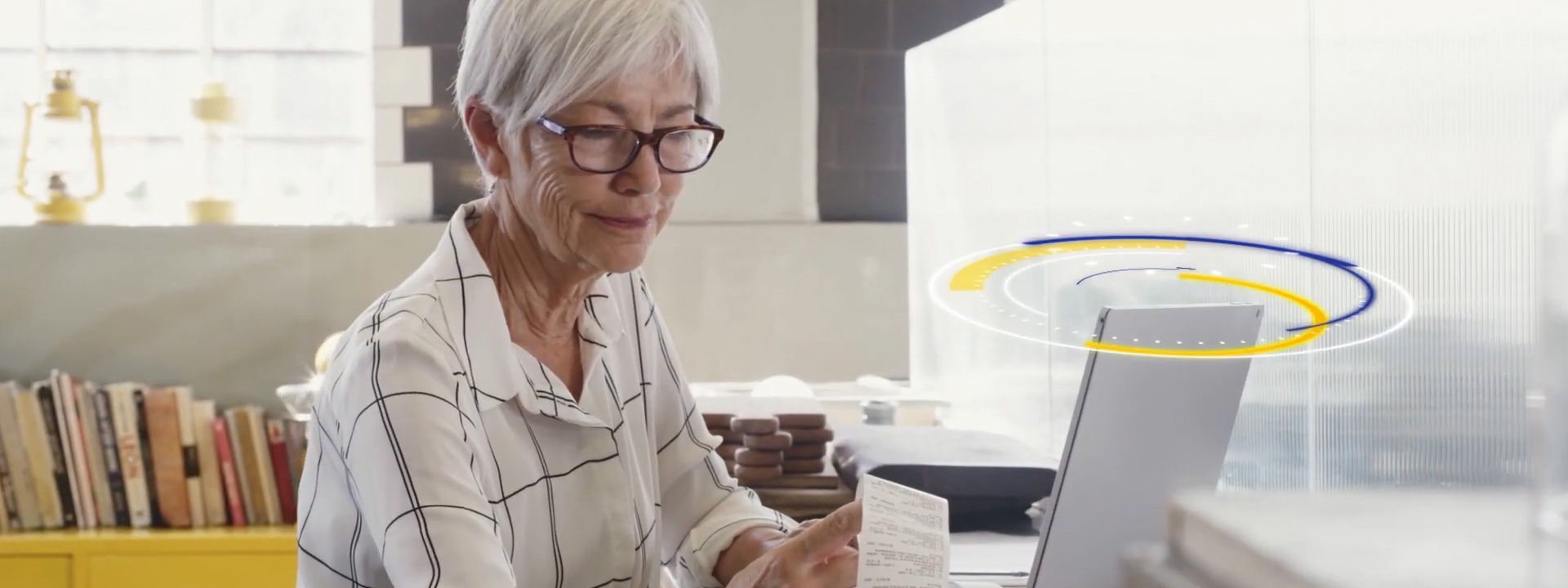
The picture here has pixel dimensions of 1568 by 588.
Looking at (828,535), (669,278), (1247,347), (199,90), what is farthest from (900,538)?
(199,90)

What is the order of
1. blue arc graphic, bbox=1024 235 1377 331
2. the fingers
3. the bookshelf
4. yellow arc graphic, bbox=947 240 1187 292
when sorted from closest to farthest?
blue arc graphic, bbox=1024 235 1377 331 → the fingers → yellow arc graphic, bbox=947 240 1187 292 → the bookshelf

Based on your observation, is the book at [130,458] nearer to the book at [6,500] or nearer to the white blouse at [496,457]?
the book at [6,500]

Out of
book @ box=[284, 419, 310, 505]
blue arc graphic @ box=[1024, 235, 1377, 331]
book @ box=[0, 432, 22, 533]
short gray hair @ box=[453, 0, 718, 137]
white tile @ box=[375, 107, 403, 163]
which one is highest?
white tile @ box=[375, 107, 403, 163]

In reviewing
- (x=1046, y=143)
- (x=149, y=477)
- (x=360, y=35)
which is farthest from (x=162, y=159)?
(x=1046, y=143)

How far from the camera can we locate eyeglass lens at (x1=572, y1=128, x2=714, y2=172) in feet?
3.71

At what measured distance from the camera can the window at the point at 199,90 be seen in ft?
10.7

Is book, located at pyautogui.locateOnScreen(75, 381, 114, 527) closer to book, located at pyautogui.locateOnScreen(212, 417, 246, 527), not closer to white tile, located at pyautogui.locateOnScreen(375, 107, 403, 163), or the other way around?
book, located at pyautogui.locateOnScreen(212, 417, 246, 527)

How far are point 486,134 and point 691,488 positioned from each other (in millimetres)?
423

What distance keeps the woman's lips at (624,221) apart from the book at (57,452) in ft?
7.37

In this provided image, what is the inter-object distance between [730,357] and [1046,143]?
135cm

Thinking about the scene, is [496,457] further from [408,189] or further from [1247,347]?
[408,189]

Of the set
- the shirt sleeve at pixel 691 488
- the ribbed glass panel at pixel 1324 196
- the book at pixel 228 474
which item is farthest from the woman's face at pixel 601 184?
the book at pixel 228 474

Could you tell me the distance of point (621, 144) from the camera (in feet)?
3.77

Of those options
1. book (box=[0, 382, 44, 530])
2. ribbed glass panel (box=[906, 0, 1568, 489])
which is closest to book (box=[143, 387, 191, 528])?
book (box=[0, 382, 44, 530])
